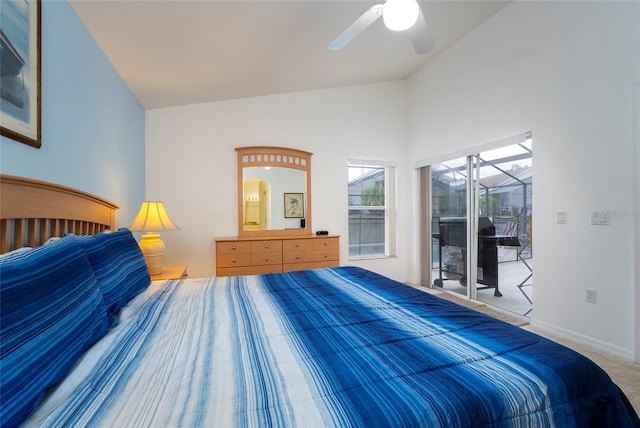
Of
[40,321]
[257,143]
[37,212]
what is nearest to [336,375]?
[40,321]

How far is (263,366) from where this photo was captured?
0.86 m

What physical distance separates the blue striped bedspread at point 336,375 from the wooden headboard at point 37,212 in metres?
0.60

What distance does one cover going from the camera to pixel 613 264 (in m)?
2.16

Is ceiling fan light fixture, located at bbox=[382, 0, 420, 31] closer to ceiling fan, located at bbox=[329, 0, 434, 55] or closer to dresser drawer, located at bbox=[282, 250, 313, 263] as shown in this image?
ceiling fan, located at bbox=[329, 0, 434, 55]

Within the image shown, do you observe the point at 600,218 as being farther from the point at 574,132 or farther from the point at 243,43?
the point at 243,43

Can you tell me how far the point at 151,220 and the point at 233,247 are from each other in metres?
0.99

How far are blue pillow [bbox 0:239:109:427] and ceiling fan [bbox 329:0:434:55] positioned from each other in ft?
6.38

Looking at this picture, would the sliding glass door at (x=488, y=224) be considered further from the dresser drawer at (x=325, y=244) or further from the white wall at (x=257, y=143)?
the dresser drawer at (x=325, y=244)

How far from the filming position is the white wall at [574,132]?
210 centimetres

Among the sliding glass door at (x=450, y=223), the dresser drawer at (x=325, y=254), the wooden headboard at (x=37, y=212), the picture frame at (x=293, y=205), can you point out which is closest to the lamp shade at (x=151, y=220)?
the wooden headboard at (x=37, y=212)

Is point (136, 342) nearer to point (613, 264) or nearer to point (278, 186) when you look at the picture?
point (278, 186)

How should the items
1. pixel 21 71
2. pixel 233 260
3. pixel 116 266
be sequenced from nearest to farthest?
pixel 21 71, pixel 116 266, pixel 233 260

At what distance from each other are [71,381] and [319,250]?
288 cm

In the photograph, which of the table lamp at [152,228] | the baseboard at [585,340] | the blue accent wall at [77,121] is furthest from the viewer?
the table lamp at [152,228]
